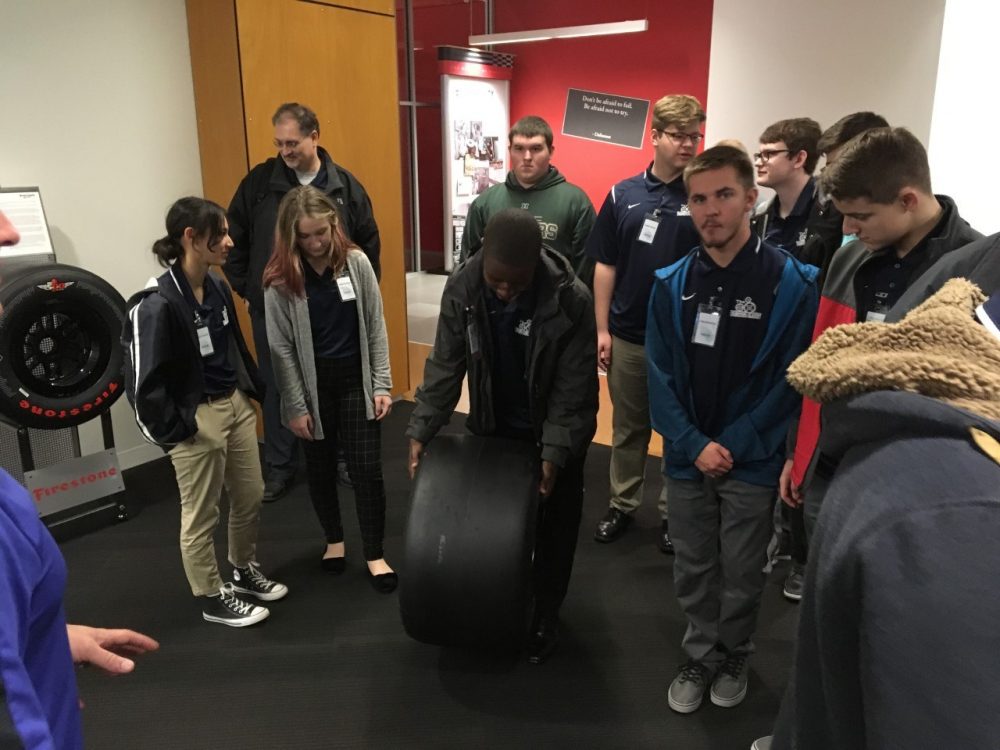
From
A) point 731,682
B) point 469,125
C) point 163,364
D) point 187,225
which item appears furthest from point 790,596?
point 469,125

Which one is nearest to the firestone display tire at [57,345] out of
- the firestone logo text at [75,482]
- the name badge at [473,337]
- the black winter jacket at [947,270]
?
the firestone logo text at [75,482]

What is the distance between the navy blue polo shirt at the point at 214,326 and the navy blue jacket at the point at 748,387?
1.47m

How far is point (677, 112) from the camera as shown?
2.78 meters

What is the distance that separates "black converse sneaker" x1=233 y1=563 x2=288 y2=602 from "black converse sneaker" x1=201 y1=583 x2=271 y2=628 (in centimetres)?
7

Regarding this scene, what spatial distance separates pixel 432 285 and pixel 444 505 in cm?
650

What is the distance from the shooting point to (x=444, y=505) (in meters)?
2.00

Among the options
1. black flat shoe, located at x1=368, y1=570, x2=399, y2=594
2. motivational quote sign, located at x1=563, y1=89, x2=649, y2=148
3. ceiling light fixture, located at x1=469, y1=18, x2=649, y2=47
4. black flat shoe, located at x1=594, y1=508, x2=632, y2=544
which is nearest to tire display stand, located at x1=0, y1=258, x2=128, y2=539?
black flat shoe, located at x1=368, y1=570, x2=399, y2=594

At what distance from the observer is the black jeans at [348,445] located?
2727 millimetres

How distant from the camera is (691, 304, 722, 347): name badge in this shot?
205cm

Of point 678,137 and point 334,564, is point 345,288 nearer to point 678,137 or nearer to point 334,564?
point 334,564

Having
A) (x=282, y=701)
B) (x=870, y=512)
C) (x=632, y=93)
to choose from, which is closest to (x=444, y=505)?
(x=282, y=701)

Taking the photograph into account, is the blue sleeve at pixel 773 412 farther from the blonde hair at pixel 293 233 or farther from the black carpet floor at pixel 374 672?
the blonde hair at pixel 293 233

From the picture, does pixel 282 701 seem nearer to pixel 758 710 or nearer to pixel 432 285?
pixel 758 710

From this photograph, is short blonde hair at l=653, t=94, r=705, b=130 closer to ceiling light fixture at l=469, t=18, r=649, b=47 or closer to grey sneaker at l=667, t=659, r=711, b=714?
grey sneaker at l=667, t=659, r=711, b=714
